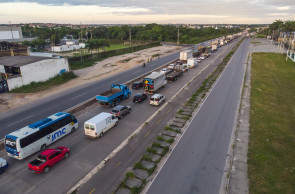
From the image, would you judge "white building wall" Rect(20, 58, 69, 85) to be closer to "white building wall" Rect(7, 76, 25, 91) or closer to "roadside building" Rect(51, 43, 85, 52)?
"white building wall" Rect(7, 76, 25, 91)

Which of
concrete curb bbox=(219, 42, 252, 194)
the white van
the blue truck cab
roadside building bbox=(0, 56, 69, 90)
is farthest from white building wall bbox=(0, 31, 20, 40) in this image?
concrete curb bbox=(219, 42, 252, 194)

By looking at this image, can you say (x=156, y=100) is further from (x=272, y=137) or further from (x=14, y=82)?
(x=14, y=82)

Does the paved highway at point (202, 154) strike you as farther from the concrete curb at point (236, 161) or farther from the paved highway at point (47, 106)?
the paved highway at point (47, 106)

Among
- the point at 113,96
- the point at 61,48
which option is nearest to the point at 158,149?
the point at 113,96

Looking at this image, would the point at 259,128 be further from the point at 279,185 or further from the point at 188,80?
the point at 188,80

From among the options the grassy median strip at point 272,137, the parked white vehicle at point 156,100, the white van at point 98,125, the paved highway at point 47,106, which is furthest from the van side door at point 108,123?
the grassy median strip at point 272,137

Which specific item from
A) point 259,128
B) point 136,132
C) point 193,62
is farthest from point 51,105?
point 193,62
